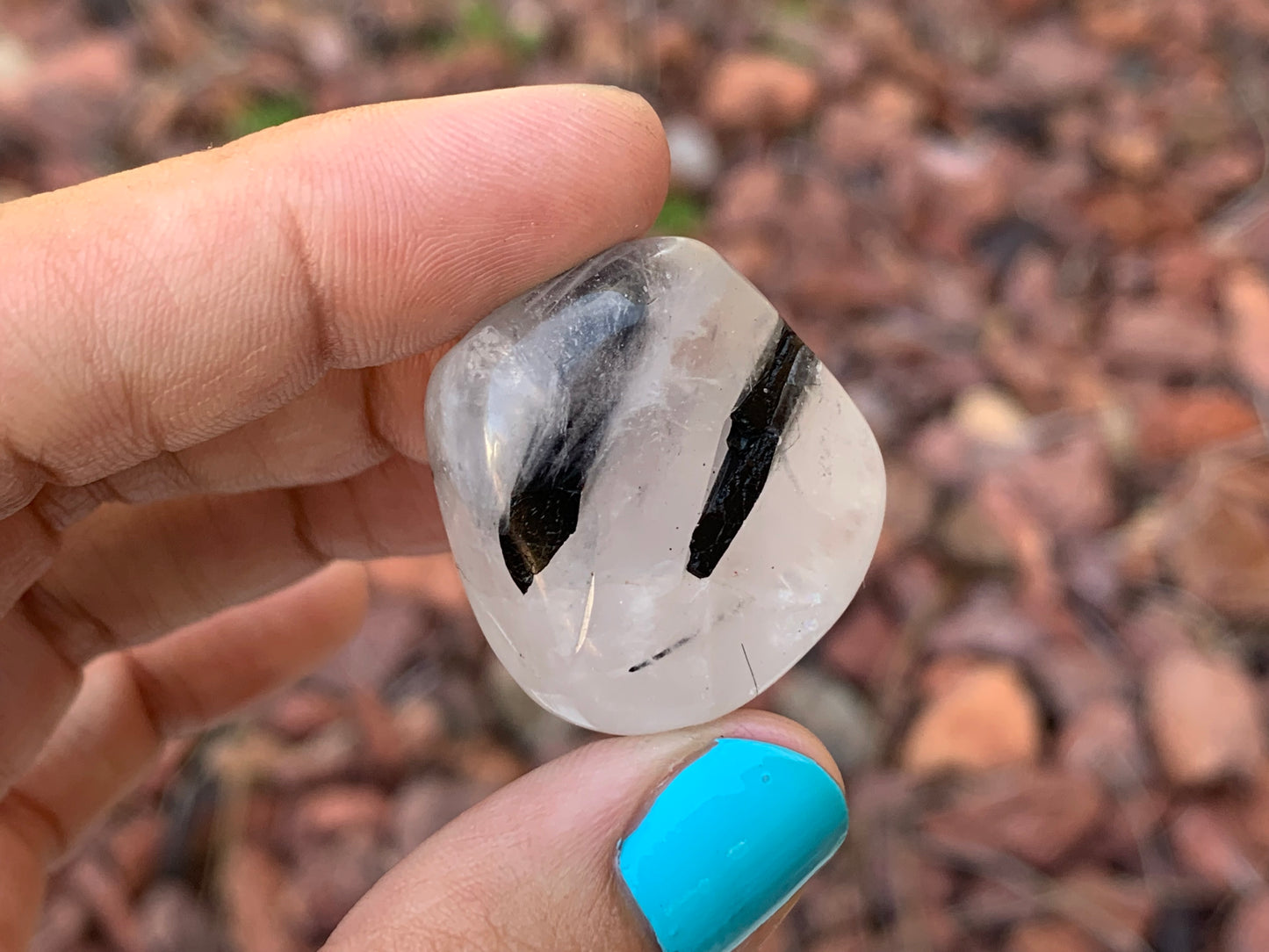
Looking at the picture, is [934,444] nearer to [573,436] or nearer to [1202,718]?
[1202,718]

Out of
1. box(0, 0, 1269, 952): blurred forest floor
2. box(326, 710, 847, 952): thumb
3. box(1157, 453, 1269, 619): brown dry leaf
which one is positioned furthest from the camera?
box(1157, 453, 1269, 619): brown dry leaf

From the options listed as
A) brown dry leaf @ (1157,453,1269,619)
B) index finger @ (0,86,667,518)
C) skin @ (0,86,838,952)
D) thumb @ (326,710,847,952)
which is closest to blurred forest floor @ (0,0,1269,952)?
brown dry leaf @ (1157,453,1269,619)

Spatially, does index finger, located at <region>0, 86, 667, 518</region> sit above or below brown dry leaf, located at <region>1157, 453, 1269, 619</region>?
above

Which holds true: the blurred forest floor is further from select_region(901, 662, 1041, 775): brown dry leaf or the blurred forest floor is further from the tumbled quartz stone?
the tumbled quartz stone

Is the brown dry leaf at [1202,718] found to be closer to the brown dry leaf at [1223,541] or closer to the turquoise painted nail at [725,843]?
the brown dry leaf at [1223,541]

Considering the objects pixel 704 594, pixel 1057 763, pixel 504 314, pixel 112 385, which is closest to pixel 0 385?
pixel 112 385

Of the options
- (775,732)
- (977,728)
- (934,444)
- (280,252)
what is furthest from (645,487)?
(934,444)

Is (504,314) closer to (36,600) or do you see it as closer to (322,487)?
(322,487)
